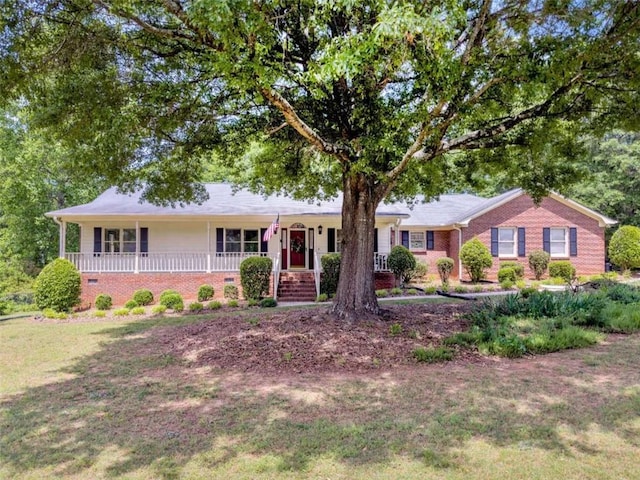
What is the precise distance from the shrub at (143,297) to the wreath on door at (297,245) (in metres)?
6.50

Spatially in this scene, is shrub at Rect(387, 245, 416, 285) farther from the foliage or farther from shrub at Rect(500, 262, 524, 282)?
the foliage

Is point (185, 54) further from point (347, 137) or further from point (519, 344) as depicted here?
point (519, 344)

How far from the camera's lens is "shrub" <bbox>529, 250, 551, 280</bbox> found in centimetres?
2022

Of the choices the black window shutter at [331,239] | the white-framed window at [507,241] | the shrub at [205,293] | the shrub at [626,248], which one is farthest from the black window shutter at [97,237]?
the shrub at [626,248]

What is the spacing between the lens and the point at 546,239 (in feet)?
69.2

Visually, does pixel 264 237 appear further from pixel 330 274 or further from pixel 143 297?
pixel 143 297

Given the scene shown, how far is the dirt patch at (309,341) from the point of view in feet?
22.2

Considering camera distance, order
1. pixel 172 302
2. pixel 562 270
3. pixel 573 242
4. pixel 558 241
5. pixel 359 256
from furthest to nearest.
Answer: pixel 558 241
pixel 573 242
pixel 562 270
pixel 172 302
pixel 359 256

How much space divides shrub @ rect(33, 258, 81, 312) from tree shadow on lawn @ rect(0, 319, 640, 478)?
332 inches

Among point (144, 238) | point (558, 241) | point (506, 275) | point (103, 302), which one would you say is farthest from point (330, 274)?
point (558, 241)

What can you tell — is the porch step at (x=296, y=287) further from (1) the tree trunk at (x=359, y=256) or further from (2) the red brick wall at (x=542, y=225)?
(2) the red brick wall at (x=542, y=225)

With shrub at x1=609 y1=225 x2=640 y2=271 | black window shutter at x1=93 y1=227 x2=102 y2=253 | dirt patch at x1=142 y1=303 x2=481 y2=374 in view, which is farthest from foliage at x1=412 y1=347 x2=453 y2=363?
shrub at x1=609 y1=225 x2=640 y2=271

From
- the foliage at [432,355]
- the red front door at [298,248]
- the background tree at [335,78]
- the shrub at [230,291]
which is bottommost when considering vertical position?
the foliage at [432,355]

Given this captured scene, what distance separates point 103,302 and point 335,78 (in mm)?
12657
